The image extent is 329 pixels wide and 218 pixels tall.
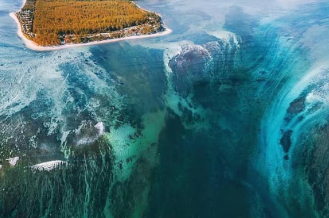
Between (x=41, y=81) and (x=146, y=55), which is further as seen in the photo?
(x=146, y=55)

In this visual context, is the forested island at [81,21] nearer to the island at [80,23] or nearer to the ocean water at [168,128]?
the island at [80,23]

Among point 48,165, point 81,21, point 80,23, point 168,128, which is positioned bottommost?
point 48,165

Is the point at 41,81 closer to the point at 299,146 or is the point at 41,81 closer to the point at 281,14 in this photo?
the point at 299,146

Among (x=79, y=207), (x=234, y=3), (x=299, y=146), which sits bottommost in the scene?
(x=79, y=207)

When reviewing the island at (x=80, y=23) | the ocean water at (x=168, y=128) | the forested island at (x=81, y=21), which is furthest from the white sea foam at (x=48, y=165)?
the forested island at (x=81, y=21)

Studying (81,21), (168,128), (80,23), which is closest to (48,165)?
(168,128)

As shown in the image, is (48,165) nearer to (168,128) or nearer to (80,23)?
(168,128)

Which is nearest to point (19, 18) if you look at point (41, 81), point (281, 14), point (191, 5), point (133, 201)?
point (41, 81)
